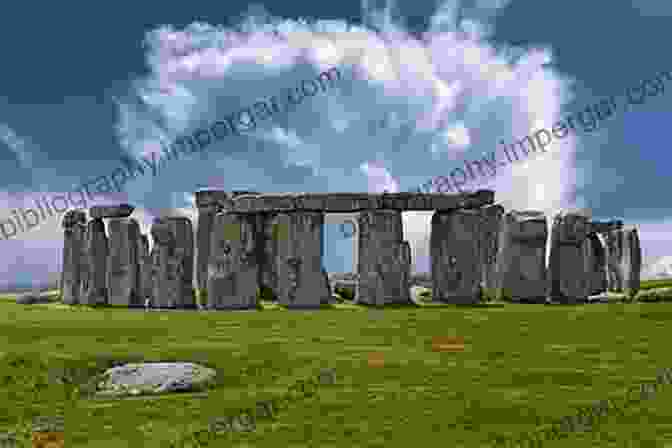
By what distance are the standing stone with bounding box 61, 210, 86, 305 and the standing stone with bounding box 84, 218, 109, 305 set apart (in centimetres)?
117

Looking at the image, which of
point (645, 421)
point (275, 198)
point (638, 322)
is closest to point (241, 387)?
point (645, 421)

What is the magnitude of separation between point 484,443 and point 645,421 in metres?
3.36

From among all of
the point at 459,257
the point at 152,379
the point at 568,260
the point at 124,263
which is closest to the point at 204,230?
the point at 124,263

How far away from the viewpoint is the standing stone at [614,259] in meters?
47.4

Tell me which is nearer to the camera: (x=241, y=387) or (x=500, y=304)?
(x=241, y=387)

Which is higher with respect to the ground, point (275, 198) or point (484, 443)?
point (275, 198)

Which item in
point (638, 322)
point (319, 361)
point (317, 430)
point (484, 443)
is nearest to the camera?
point (484, 443)

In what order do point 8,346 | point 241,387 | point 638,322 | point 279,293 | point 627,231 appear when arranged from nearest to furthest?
point 241,387, point 8,346, point 638,322, point 279,293, point 627,231

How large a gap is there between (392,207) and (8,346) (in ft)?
55.8

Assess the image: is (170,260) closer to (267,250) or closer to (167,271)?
(167,271)

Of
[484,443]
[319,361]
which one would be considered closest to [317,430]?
[484,443]

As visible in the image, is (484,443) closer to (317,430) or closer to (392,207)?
(317,430)

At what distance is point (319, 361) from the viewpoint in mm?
21750

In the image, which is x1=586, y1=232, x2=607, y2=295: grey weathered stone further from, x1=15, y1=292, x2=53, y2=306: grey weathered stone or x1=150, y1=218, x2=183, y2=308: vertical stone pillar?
x1=15, y1=292, x2=53, y2=306: grey weathered stone
